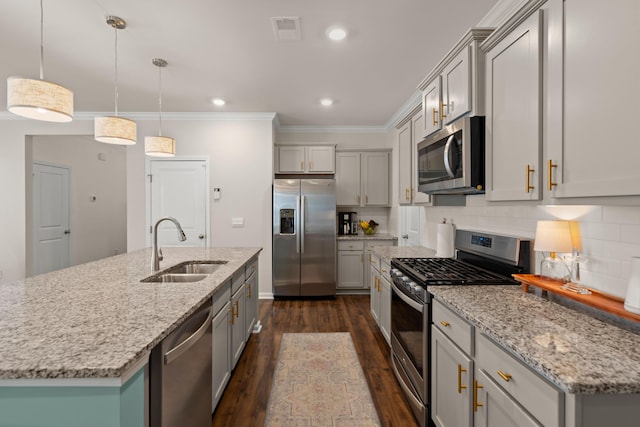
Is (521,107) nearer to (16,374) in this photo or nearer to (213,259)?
(16,374)

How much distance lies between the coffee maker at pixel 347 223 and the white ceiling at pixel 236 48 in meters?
1.85

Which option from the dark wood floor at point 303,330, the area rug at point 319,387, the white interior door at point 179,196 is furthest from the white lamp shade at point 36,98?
Result: the white interior door at point 179,196

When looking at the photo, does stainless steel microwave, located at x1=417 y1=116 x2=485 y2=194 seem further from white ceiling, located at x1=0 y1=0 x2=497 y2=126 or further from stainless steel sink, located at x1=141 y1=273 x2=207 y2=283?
stainless steel sink, located at x1=141 y1=273 x2=207 y2=283

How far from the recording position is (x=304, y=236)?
178 inches

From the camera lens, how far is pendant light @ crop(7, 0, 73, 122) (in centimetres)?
159

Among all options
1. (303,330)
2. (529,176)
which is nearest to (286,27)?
(529,176)

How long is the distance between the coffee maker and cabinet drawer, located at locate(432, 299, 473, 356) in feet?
11.2

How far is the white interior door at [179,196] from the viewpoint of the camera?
454 centimetres

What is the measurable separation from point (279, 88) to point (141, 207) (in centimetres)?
270

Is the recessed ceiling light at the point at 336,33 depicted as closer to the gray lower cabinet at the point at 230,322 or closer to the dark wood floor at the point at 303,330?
the gray lower cabinet at the point at 230,322

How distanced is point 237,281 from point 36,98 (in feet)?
5.36

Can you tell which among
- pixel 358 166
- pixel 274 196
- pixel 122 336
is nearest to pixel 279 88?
pixel 274 196

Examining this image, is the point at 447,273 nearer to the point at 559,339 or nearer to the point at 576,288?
the point at 576,288

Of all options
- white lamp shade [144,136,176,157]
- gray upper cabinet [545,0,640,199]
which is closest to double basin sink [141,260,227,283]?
white lamp shade [144,136,176,157]
